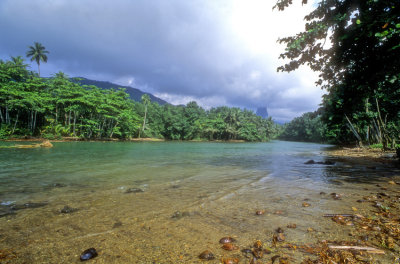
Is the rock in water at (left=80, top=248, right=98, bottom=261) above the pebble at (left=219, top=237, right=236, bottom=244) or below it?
below

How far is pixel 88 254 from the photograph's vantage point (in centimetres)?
210

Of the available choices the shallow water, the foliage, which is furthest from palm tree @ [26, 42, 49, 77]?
the foliage

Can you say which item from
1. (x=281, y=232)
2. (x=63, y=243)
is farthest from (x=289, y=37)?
(x=63, y=243)

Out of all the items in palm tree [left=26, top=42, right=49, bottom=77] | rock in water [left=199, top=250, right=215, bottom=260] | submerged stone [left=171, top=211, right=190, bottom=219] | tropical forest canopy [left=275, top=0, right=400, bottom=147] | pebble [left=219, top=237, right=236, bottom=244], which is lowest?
submerged stone [left=171, top=211, right=190, bottom=219]

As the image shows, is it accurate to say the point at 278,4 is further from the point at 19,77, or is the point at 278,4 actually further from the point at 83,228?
the point at 19,77

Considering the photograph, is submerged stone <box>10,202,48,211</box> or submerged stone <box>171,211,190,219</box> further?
submerged stone <box>10,202,48,211</box>

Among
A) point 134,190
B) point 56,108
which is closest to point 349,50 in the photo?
point 134,190

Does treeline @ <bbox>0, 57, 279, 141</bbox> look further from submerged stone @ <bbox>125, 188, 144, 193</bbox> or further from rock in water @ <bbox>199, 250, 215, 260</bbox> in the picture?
rock in water @ <bbox>199, 250, 215, 260</bbox>

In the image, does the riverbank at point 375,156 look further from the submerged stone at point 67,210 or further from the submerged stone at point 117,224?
the submerged stone at point 67,210

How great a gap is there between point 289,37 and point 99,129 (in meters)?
40.5

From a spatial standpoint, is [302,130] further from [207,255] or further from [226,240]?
[207,255]

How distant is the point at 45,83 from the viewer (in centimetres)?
3597

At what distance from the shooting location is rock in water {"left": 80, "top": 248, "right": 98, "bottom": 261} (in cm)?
206

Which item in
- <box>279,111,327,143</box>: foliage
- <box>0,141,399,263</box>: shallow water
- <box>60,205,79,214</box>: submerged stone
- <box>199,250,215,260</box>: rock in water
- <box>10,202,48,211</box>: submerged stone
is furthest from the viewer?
<box>279,111,327,143</box>: foliage
